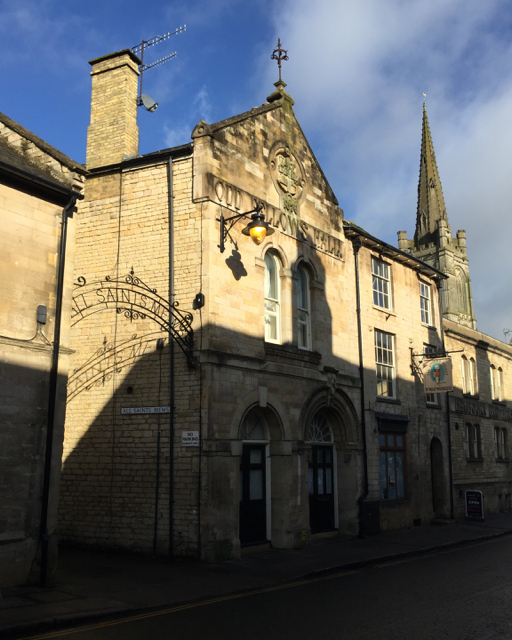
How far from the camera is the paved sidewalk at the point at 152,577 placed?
859 cm

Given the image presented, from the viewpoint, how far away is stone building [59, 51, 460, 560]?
551 inches

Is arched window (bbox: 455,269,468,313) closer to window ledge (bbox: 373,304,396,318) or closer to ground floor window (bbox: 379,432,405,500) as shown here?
window ledge (bbox: 373,304,396,318)

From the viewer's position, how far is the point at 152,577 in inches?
452

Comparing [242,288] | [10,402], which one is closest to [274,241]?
[242,288]

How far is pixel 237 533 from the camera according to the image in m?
14.0

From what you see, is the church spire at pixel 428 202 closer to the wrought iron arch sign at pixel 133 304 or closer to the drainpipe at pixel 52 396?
the wrought iron arch sign at pixel 133 304

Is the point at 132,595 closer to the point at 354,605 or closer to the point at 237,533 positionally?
the point at 354,605

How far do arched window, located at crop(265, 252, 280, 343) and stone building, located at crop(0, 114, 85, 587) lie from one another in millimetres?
6158

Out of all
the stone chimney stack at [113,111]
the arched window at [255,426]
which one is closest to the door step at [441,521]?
the arched window at [255,426]

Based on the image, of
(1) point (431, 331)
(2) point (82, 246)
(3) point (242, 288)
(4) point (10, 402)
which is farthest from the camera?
(1) point (431, 331)

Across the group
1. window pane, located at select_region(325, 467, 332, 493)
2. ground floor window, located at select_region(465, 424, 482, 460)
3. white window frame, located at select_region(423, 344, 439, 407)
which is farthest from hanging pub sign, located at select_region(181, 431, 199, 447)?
ground floor window, located at select_region(465, 424, 482, 460)

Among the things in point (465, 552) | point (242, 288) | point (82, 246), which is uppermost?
point (82, 246)

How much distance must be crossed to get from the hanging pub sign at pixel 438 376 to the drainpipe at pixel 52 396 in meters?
14.8

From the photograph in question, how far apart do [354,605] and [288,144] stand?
42.0ft
